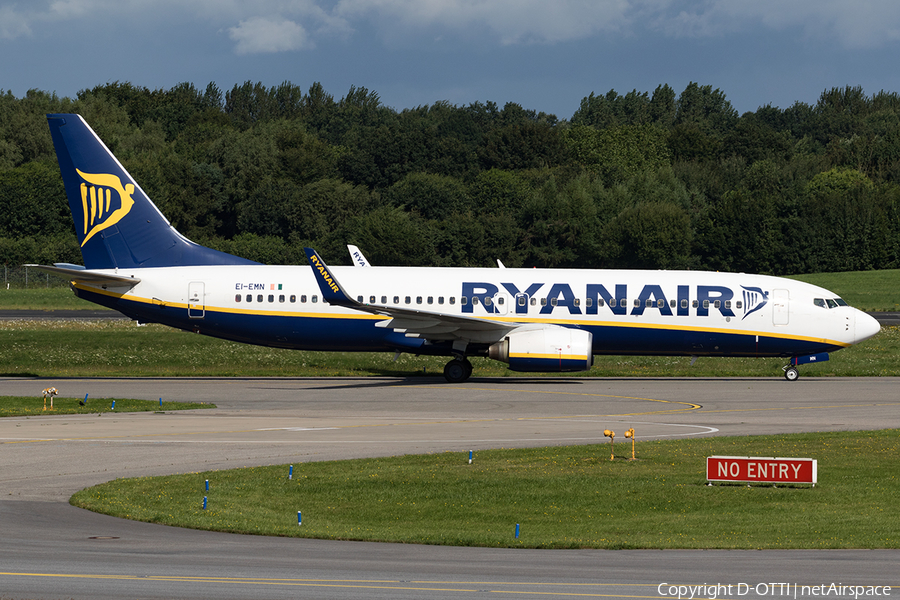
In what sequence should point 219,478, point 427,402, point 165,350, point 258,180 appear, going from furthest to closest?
point 258,180, point 165,350, point 427,402, point 219,478

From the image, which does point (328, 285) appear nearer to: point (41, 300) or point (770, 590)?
point (770, 590)

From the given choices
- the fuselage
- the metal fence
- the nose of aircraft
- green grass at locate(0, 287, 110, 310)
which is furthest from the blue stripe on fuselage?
the metal fence

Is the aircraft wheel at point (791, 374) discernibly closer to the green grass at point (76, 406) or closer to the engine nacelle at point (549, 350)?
the engine nacelle at point (549, 350)

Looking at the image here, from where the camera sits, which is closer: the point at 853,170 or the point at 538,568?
the point at 538,568

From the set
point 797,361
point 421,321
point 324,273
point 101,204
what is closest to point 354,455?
point 324,273

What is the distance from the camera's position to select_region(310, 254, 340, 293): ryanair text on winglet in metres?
35.6

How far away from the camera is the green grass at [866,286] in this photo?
86250 mm

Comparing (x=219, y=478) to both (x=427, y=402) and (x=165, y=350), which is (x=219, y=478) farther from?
(x=165, y=350)

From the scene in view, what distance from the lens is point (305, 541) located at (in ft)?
50.8

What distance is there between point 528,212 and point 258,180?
36525 millimetres

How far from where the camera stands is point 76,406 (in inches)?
1241

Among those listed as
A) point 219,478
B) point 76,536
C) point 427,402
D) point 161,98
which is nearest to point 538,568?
point 76,536

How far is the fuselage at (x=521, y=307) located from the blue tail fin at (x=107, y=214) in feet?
2.41

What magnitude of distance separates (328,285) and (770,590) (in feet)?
83.3
